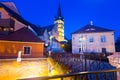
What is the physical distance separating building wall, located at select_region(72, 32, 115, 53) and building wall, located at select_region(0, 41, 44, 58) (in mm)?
9733

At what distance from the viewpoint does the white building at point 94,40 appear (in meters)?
26.2

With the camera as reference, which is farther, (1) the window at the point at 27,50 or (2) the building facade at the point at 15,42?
(1) the window at the point at 27,50

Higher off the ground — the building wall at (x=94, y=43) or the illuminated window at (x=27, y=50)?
the building wall at (x=94, y=43)

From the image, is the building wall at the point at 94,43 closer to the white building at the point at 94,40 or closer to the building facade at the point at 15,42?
the white building at the point at 94,40

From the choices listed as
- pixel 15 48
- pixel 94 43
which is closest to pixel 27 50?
pixel 15 48

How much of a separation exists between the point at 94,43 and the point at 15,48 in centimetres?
1624

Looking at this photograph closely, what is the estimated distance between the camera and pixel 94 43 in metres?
27.2

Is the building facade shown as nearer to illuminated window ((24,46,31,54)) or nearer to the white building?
illuminated window ((24,46,31,54))

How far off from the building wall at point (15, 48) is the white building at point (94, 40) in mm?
9945

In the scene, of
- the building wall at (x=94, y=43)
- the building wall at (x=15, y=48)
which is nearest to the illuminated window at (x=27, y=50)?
the building wall at (x=15, y=48)

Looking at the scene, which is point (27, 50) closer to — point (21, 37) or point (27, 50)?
point (27, 50)

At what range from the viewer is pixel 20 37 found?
18.0 meters

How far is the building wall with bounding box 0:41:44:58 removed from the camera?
1645 centimetres

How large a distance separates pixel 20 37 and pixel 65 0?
3199 inches
